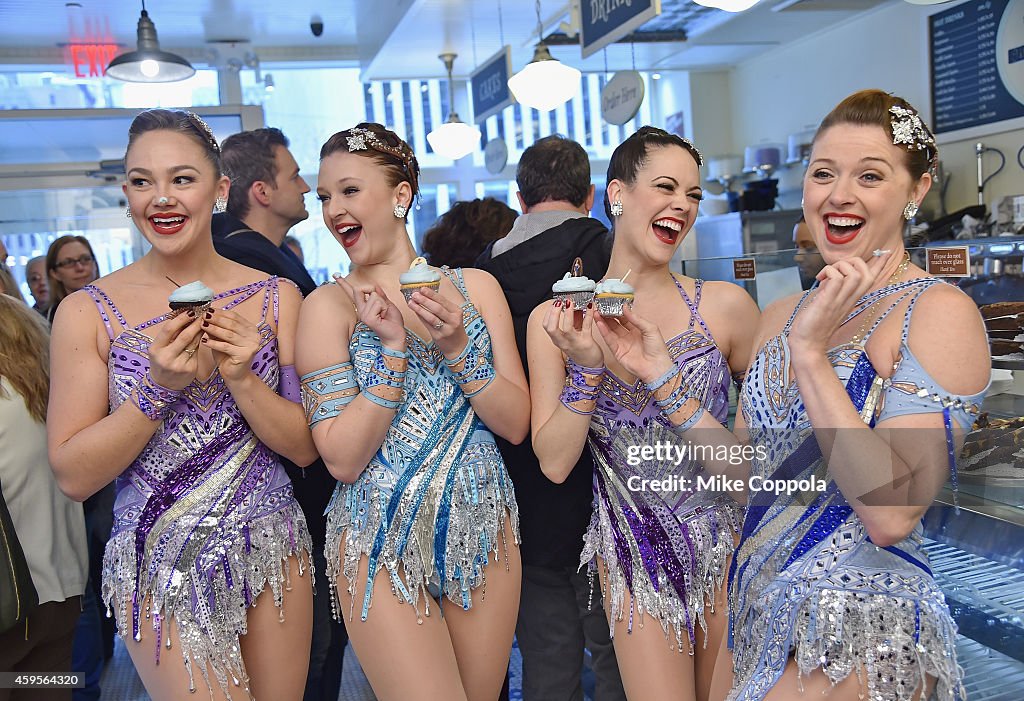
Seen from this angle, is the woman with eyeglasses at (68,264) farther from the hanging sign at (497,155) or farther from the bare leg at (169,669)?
the hanging sign at (497,155)

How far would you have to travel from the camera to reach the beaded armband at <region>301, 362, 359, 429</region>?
198 centimetres

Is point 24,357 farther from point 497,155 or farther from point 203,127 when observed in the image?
point 497,155

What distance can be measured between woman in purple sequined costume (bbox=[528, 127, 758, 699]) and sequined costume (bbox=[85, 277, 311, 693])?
655 mm

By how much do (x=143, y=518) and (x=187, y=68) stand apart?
4874 millimetres

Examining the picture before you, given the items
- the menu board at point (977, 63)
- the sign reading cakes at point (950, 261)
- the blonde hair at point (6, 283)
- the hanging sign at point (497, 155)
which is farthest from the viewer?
the hanging sign at point (497, 155)

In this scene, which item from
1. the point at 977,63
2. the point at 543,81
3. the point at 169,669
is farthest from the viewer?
the point at 977,63

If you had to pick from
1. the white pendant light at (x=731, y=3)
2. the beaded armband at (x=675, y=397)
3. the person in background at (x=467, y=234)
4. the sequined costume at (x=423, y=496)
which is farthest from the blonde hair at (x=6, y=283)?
the white pendant light at (x=731, y=3)

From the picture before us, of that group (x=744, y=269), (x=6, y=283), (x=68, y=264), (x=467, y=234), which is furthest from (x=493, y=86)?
(x=6, y=283)

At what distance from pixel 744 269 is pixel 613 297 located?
2004 mm

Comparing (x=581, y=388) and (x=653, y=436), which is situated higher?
(x=581, y=388)

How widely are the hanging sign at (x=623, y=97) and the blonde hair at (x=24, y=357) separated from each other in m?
4.34

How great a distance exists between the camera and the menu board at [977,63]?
648cm

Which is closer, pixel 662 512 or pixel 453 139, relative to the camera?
pixel 662 512

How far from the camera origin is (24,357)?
2.31 meters
